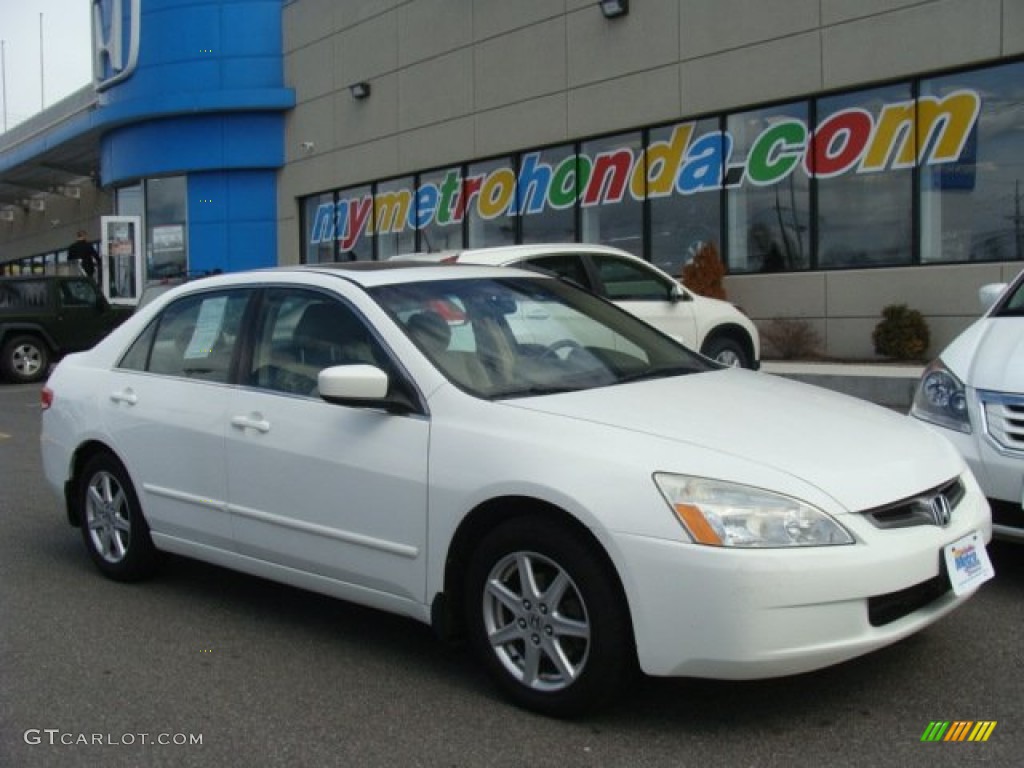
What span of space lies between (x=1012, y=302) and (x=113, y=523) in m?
4.95

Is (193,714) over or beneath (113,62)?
beneath

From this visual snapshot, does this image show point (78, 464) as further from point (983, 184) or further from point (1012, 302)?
point (983, 184)

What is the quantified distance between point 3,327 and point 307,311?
47.9 ft

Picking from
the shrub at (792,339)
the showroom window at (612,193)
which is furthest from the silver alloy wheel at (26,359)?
the shrub at (792,339)

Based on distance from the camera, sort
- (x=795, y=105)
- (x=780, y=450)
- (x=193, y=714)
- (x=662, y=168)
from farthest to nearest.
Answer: (x=662, y=168)
(x=795, y=105)
(x=193, y=714)
(x=780, y=450)

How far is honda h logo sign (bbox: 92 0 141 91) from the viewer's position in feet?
81.9

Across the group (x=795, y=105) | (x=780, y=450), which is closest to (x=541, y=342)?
(x=780, y=450)

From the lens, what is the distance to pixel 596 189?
671 inches

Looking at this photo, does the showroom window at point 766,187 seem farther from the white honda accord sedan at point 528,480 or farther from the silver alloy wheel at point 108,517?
the silver alloy wheel at point 108,517

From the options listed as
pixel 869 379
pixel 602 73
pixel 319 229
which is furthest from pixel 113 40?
pixel 869 379

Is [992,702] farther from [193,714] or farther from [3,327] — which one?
[3,327]

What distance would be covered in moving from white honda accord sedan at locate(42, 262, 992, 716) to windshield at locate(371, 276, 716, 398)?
0.05 feet

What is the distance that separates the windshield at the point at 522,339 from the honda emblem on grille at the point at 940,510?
1.25 metres

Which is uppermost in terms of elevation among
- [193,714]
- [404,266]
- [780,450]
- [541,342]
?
[404,266]
